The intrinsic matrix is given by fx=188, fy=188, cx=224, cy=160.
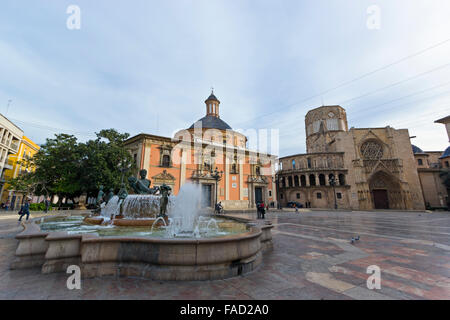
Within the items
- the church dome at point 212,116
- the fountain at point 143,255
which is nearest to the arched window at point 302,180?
the church dome at point 212,116

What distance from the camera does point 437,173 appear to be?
32.9 metres

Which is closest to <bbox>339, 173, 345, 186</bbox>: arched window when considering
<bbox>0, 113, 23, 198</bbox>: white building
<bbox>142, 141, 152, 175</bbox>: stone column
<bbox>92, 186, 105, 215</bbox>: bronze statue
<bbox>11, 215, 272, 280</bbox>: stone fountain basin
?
<bbox>142, 141, 152, 175</bbox>: stone column

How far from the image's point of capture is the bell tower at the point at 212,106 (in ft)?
109

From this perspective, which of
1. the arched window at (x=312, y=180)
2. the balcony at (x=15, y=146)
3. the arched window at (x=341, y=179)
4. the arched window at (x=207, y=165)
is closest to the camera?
the arched window at (x=207, y=165)

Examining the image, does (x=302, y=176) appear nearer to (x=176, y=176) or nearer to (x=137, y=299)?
(x=176, y=176)

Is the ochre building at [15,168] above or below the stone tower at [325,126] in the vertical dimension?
below

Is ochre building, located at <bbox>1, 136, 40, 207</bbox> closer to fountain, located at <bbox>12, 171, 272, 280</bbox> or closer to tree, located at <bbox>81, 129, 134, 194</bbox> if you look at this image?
tree, located at <bbox>81, 129, 134, 194</bbox>

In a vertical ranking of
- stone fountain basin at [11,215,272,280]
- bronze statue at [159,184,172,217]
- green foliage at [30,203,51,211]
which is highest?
bronze statue at [159,184,172,217]

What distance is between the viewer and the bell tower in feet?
109

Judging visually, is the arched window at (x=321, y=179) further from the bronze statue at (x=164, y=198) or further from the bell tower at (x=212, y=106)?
the bronze statue at (x=164, y=198)

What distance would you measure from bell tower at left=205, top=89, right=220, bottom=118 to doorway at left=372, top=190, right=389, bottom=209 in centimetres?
3034

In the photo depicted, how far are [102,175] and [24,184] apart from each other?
21.3ft

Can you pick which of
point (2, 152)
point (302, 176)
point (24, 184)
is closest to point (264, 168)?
point (302, 176)

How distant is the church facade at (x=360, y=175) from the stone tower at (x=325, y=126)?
453cm
